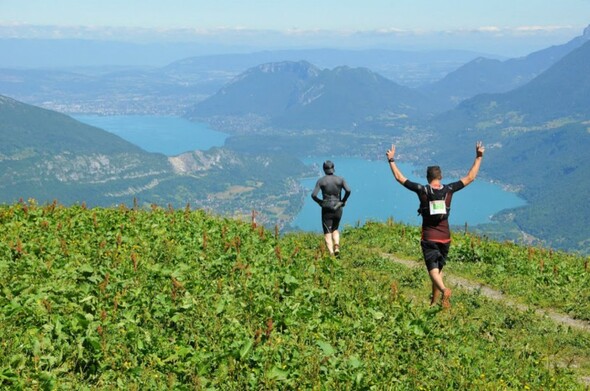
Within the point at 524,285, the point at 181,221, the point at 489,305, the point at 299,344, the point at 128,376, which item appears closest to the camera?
the point at 128,376

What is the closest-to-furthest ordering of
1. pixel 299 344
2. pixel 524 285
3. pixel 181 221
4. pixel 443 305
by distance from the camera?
pixel 299 344
pixel 443 305
pixel 524 285
pixel 181 221

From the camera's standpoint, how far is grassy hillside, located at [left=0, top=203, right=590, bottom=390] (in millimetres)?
8016

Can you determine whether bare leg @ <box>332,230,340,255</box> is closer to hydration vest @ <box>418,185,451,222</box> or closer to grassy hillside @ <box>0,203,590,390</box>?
grassy hillside @ <box>0,203,590,390</box>

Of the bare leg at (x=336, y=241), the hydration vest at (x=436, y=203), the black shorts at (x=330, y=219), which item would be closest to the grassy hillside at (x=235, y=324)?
the hydration vest at (x=436, y=203)

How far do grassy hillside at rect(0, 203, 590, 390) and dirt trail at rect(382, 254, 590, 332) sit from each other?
0.49 meters

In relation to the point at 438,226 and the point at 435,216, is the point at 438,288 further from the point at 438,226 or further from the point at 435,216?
the point at 435,216

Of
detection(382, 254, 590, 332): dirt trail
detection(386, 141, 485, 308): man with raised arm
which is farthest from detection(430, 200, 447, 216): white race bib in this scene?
detection(382, 254, 590, 332): dirt trail

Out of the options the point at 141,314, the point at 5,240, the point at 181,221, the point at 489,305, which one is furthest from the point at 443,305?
the point at 5,240

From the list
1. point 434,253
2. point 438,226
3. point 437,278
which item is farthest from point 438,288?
point 438,226

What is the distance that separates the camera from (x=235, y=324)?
9.39 m

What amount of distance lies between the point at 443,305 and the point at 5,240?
414 inches

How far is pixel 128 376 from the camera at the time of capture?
308 inches

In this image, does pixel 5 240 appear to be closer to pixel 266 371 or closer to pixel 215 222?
pixel 215 222

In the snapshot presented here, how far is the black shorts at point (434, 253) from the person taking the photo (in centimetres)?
1247
